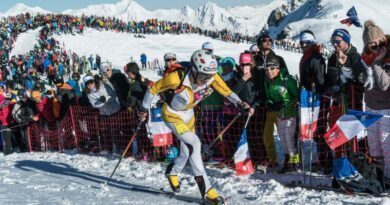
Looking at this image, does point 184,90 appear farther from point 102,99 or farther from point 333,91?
point 102,99

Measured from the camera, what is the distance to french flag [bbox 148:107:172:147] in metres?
8.66

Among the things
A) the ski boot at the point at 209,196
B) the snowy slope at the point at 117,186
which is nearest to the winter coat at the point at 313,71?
the snowy slope at the point at 117,186

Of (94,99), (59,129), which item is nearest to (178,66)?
(94,99)

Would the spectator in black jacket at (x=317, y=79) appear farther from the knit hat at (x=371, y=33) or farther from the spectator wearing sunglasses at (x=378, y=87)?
the knit hat at (x=371, y=33)

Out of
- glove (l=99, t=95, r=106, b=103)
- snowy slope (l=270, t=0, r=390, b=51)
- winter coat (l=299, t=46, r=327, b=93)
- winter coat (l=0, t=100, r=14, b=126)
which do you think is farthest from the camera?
snowy slope (l=270, t=0, r=390, b=51)

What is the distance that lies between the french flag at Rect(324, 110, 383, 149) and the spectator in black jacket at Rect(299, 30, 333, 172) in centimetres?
111

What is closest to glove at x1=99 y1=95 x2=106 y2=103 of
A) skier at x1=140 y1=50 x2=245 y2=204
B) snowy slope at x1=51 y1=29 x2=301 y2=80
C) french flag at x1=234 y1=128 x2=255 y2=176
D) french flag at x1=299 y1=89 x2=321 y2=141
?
skier at x1=140 y1=50 x2=245 y2=204

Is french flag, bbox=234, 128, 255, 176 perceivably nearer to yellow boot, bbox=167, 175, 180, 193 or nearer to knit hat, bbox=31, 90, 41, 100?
yellow boot, bbox=167, 175, 180, 193

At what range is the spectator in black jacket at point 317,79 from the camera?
21.9ft

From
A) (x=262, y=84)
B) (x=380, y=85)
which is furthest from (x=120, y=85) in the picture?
(x=380, y=85)

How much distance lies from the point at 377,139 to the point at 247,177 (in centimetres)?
196

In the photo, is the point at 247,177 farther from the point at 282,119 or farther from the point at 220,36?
the point at 220,36

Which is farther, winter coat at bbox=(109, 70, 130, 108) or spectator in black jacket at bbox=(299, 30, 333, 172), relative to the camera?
winter coat at bbox=(109, 70, 130, 108)

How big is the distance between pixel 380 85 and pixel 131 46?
1578 inches
